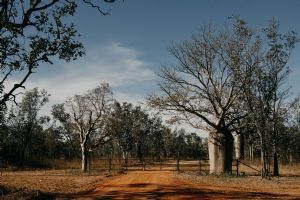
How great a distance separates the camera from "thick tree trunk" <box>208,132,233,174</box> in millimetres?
34844

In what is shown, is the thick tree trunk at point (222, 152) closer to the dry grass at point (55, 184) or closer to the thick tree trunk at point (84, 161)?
the dry grass at point (55, 184)

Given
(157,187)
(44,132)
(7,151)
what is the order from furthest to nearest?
1. (44,132)
2. (7,151)
3. (157,187)

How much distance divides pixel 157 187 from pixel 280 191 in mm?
6681

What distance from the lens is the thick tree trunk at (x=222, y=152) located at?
34.8 meters

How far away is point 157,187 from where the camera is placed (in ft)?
76.8

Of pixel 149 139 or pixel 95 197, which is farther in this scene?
pixel 149 139

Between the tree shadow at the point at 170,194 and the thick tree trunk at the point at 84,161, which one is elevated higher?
the thick tree trunk at the point at 84,161

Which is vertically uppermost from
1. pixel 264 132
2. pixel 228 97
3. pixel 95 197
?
pixel 228 97

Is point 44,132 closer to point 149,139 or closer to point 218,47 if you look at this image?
point 149,139

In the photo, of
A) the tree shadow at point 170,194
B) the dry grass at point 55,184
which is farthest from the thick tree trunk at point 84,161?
the tree shadow at point 170,194

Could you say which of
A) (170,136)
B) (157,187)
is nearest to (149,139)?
(170,136)

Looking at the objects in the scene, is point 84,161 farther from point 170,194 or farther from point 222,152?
point 170,194

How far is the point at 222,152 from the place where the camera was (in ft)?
115

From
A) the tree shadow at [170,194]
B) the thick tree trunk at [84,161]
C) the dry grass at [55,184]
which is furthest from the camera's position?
the thick tree trunk at [84,161]
